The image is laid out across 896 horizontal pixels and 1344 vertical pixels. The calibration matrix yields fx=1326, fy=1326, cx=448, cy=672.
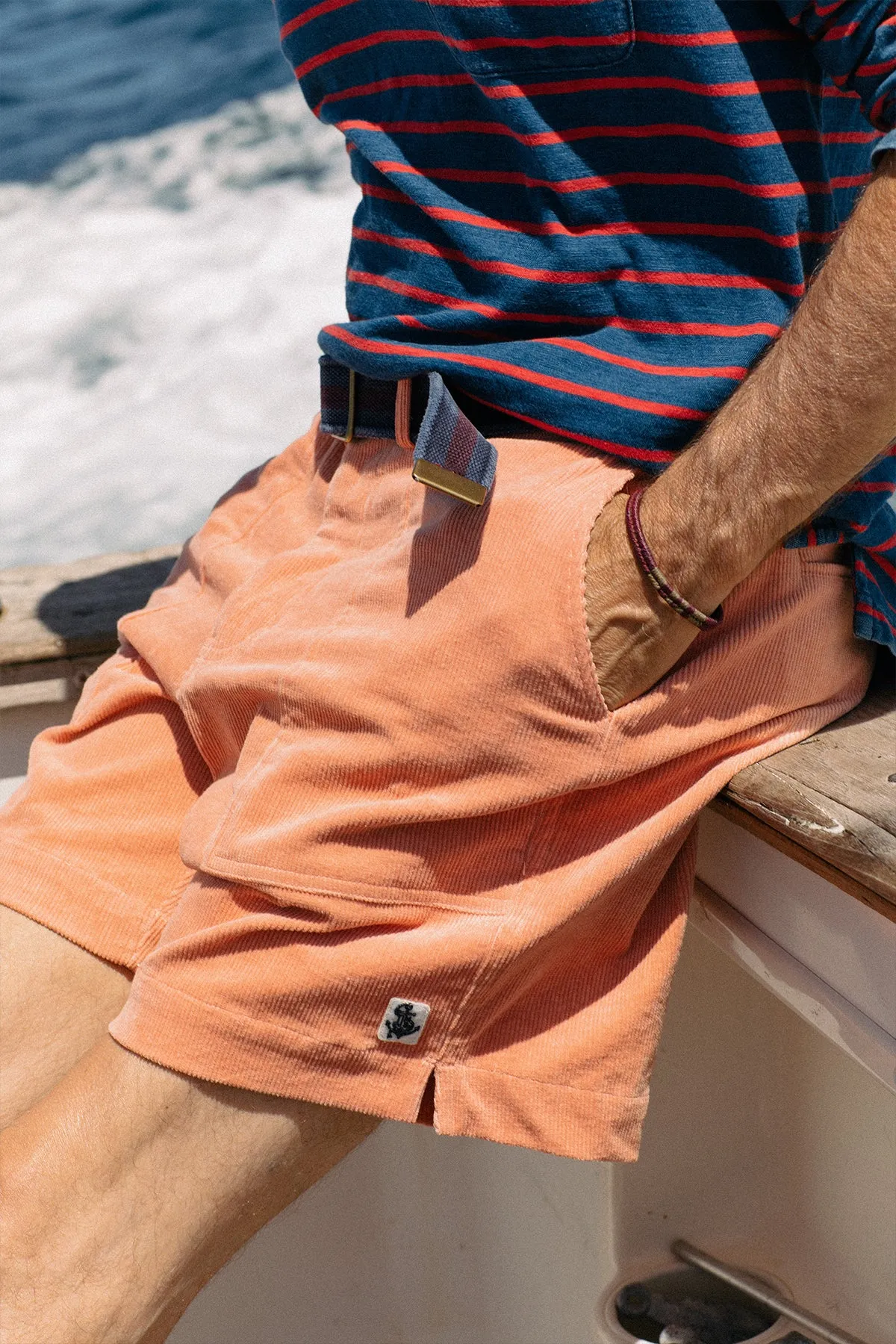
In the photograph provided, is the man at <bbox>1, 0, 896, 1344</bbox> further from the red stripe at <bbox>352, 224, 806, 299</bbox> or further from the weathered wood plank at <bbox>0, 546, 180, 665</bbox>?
the weathered wood plank at <bbox>0, 546, 180, 665</bbox>

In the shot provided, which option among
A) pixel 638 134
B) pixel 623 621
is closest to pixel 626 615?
pixel 623 621

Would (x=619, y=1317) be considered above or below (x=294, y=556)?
below

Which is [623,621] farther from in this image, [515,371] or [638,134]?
[638,134]

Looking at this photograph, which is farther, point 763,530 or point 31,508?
point 31,508

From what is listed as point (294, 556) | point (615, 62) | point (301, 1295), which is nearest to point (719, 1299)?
point (301, 1295)

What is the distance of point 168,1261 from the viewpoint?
3.10 ft

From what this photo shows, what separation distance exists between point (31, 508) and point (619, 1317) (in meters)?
2.51

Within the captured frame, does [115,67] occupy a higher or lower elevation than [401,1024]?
lower

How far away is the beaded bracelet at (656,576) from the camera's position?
2.80ft

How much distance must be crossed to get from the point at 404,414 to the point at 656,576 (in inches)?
9.6

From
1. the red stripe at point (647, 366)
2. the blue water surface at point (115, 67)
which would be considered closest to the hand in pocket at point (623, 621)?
the red stripe at point (647, 366)

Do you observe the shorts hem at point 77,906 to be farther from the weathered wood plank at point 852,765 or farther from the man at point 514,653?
the weathered wood plank at point 852,765

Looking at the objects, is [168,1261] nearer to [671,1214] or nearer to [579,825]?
[579,825]

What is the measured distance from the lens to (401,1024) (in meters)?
0.92
